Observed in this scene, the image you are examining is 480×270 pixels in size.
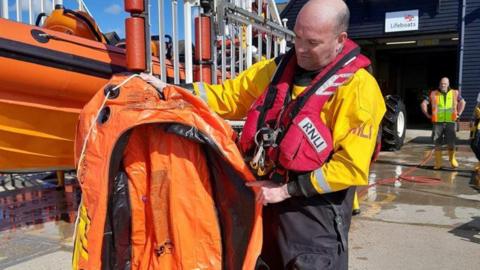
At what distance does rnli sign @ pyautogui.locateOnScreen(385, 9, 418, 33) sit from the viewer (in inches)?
572

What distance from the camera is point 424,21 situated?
47.4ft

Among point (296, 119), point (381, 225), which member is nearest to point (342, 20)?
point (296, 119)

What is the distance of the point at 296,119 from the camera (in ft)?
Answer: 6.13

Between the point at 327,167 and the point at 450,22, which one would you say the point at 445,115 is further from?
the point at 327,167

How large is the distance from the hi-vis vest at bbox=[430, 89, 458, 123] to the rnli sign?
6570 mm

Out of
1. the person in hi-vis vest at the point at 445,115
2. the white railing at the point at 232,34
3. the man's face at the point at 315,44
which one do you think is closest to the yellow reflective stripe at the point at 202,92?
the man's face at the point at 315,44

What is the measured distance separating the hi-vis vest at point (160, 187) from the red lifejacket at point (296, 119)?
169mm

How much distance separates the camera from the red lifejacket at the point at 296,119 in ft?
6.02

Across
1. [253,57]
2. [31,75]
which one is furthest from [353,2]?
[31,75]

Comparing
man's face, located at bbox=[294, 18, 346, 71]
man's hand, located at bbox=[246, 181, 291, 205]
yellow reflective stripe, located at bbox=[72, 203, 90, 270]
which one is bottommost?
yellow reflective stripe, located at bbox=[72, 203, 90, 270]

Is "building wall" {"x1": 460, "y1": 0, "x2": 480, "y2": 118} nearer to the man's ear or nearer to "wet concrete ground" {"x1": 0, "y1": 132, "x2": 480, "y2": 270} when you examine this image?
"wet concrete ground" {"x1": 0, "y1": 132, "x2": 480, "y2": 270}

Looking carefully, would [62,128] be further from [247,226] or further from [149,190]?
[247,226]

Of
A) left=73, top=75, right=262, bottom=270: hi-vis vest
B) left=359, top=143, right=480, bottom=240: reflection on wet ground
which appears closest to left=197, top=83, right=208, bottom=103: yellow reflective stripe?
left=73, top=75, right=262, bottom=270: hi-vis vest

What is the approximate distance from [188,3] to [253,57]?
1.49 metres
